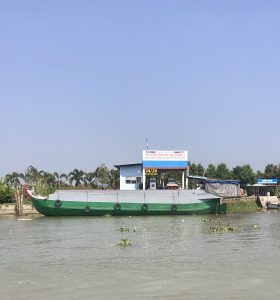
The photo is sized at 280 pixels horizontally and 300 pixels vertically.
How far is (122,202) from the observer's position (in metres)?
41.3

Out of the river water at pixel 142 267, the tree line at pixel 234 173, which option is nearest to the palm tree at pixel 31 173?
the tree line at pixel 234 173

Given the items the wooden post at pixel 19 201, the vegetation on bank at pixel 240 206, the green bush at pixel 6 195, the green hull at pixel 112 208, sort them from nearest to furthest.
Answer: the green hull at pixel 112 208 → the wooden post at pixel 19 201 → the green bush at pixel 6 195 → the vegetation on bank at pixel 240 206

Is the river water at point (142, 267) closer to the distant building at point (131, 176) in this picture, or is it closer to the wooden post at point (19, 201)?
the wooden post at point (19, 201)

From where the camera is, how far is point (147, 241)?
21094 millimetres

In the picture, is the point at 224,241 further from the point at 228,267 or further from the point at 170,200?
the point at 170,200

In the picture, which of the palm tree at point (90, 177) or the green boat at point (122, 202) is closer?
the green boat at point (122, 202)

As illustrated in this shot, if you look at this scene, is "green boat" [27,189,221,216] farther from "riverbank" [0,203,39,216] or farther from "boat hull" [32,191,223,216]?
"riverbank" [0,203,39,216]

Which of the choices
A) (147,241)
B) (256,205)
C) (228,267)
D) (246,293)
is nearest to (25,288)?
(246,293)

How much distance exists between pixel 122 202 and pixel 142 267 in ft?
90.4

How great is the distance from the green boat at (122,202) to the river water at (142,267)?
16898 millimetres

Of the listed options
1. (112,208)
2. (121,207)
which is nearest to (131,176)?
(121,207)

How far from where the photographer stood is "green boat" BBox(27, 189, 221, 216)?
40.6 meters

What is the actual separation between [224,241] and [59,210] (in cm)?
2224

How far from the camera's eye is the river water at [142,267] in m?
10.4
